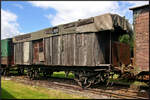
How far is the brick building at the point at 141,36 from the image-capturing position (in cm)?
852

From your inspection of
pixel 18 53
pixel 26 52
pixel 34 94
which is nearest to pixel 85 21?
pixel 34 94

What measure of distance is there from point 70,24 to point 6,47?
1014cm

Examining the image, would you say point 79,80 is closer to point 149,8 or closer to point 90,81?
point 90,81

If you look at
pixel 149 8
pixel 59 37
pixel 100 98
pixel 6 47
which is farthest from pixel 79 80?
pixel 6 47

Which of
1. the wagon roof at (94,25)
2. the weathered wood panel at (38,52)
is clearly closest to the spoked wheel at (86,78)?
the wagon roof at (94,25)

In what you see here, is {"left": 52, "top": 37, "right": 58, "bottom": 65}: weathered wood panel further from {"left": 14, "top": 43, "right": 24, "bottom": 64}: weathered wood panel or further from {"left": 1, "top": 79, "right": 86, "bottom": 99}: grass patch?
{"left": 14, "top": 43, "right": 24, "bottom": 64}: weathered wood panel

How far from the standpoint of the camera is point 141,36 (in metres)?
8.77

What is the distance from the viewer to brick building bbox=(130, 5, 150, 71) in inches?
335

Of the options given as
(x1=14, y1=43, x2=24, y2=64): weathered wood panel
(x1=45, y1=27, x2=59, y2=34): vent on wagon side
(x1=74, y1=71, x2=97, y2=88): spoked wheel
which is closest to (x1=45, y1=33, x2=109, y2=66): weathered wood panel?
(x1=45, y1=27, x2=59, y2=34): vent on wagon side

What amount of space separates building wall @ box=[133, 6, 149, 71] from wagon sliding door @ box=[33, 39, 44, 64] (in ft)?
25.8

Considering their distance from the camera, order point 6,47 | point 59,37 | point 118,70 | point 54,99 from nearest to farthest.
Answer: point 54,99 < point 118,70 < point 59,37 < point 6,47

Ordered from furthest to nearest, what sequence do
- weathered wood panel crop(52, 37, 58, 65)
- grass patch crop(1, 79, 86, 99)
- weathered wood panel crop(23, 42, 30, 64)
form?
weathered wood panel crop(23, 42, 30, 64) → weathered wood panel crop(52, 37, 58, 65) → grass patch crop(1, 79, 86, 99)

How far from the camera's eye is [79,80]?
10.7 m

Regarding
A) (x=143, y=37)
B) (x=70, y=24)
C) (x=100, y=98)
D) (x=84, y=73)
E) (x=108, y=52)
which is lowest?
(x=100, y=98)
